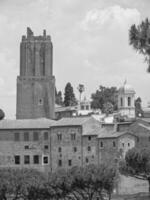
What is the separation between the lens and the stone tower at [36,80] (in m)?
104

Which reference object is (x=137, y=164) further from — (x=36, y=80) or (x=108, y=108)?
(x=108, y=108)

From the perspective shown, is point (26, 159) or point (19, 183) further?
point (26, 159)

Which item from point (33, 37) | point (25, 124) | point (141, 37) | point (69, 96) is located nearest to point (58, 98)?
point (69, 96)

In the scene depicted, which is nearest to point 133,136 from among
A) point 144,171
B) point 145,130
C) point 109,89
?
point 145,130

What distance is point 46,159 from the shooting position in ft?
274

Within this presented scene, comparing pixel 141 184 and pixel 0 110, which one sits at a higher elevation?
pixel 0 110

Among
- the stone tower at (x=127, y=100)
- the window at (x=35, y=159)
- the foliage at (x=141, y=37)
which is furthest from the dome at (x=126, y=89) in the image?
the foliage at (x=141, y=37)

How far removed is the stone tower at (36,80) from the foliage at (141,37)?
6775 cm

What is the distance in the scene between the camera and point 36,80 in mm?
105188

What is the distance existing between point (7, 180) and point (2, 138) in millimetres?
23765

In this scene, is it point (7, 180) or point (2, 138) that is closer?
point (7, 180)

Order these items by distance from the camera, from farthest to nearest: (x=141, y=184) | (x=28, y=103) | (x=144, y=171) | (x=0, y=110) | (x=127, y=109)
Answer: (x=127, y=109) → (x=28, y=103) → (x=0, y=110) → (x=141, y=184) → (x=144, y=171)

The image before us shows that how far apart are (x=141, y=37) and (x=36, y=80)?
2744 inches

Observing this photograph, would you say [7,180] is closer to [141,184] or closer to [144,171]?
[144,171]
